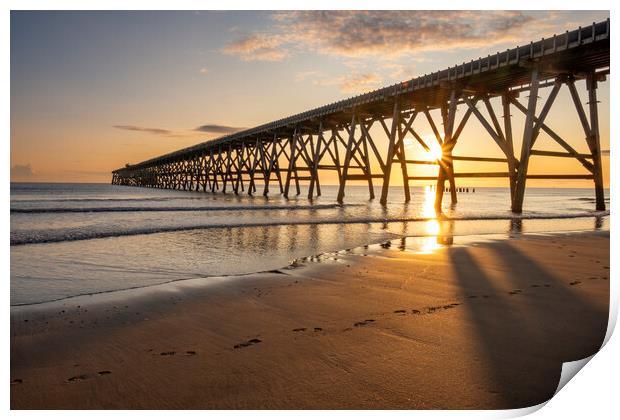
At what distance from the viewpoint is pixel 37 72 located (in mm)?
3836

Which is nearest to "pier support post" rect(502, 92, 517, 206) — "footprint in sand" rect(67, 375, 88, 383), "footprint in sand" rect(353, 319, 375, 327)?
"footprint in sand" rect(353, 319, 375, 327)

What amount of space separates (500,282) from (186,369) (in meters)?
3.42

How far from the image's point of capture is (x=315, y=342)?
2.70m

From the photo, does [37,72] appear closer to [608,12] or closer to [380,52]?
[380,52]

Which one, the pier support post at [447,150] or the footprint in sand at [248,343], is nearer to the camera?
the footprint in sand at [248,343]

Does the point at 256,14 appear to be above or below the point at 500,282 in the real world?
above

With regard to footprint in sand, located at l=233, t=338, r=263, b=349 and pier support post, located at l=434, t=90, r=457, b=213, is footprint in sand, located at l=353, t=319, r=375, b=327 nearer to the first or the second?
footprint in sand, located at l=233, t=338, r=263, b=349

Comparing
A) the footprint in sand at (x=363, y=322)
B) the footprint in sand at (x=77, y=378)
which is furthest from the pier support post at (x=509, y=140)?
the footprint in sand at (x=77, y=378)

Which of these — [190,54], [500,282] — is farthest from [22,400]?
[500,282]

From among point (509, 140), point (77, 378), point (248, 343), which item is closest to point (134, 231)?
point (248, 343)

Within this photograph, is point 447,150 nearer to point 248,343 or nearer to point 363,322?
point 363,322

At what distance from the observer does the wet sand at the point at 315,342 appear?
2.03m

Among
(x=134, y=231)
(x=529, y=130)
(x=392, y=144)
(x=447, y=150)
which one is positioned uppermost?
(x=392, y=144)

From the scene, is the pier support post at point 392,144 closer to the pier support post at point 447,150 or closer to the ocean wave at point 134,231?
the pier support post at point 447,150
